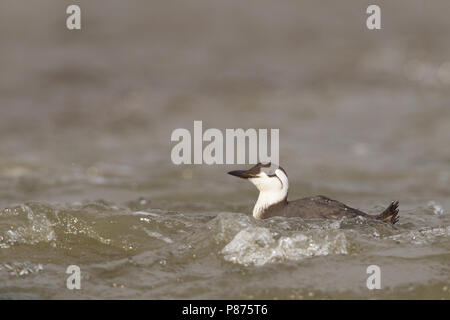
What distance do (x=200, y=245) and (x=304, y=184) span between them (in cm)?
473

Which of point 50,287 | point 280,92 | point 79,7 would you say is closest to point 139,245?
point 50,287

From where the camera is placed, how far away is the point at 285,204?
857cm

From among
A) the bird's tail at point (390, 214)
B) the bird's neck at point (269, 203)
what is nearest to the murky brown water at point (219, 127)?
the bird's tail at point (390, 214)

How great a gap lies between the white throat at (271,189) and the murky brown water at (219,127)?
497mm

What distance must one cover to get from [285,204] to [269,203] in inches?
6.7

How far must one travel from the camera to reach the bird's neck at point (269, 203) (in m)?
8.56

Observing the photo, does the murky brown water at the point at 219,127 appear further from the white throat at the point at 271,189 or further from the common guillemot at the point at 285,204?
the white throat at the point at 271,189

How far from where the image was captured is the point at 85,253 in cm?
779

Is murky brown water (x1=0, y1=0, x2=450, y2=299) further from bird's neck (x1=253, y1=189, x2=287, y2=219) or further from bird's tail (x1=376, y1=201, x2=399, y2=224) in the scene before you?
bird's neck (x1=253, y1=189, x2=287, y2=219)

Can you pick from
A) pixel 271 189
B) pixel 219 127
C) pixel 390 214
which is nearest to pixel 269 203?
pixel 271 189

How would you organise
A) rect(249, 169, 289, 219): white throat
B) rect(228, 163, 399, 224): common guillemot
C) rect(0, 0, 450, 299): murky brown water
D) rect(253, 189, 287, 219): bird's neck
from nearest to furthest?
rect(0, 0, 450, 299): murky brown water, rect(228, 163, 399, 224): common guillemot, rect(253, 189, 287, 219): bird's neck, rect(249, 169, 289, 219): white throat

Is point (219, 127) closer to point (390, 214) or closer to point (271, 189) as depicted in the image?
point (271, 189)

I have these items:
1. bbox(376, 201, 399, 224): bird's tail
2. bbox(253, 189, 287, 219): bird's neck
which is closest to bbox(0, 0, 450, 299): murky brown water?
bbox(376, 201, 399, 224): bird's tail

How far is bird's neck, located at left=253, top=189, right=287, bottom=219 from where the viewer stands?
8.56 meters
